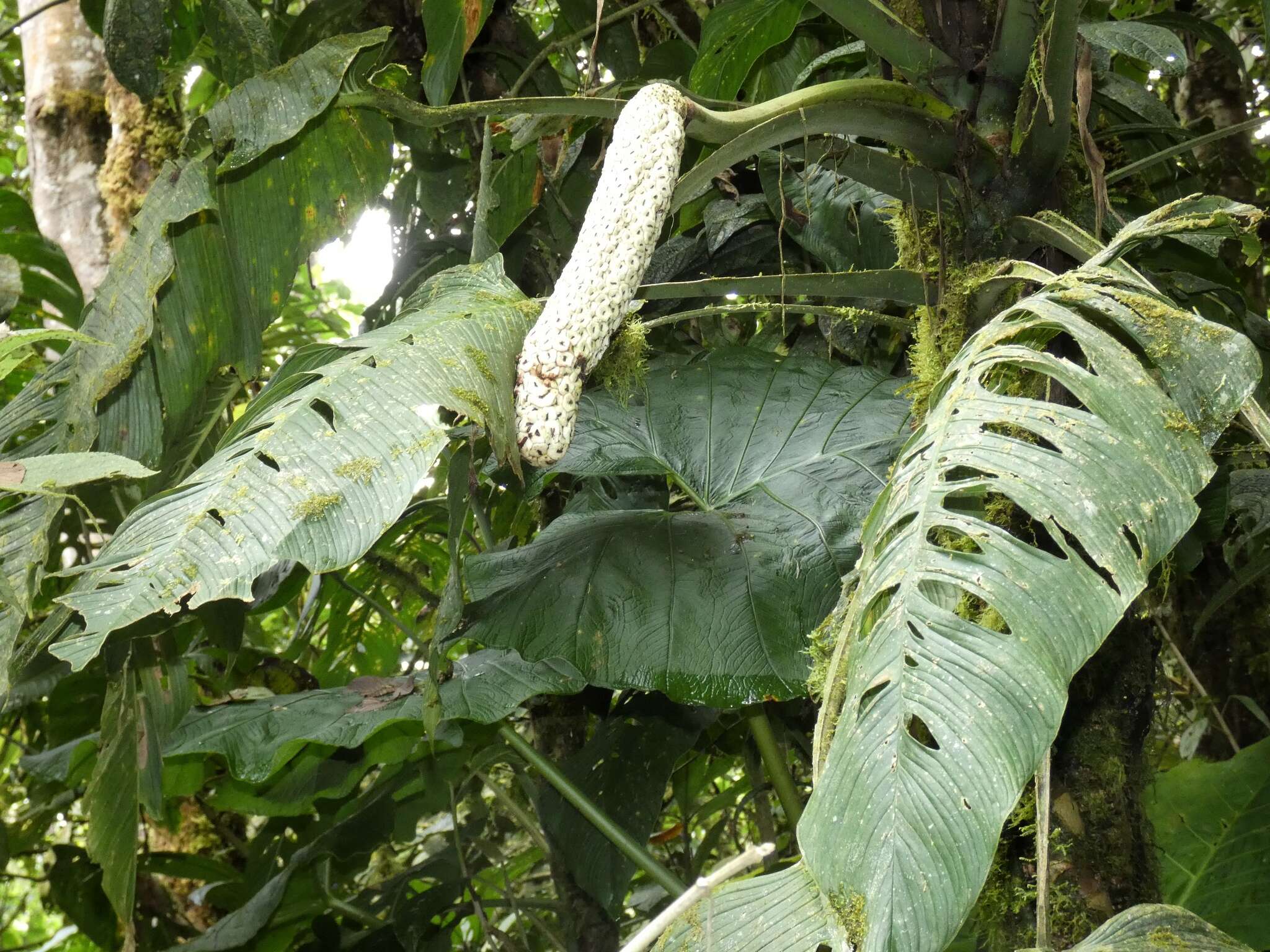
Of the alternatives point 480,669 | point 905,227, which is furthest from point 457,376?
point 480,669

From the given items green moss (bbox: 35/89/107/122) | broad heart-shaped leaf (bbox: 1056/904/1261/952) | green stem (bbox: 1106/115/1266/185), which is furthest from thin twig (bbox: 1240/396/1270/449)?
green moss (bbox: 35/89/107/122)

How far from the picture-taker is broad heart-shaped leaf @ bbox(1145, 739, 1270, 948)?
1.43m

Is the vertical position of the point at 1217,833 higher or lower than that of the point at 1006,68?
→ lower

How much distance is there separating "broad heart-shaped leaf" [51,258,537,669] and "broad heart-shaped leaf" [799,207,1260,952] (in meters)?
0.30

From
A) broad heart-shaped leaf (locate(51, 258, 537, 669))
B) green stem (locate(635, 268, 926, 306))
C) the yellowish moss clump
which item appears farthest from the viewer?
the yellowish moss clump

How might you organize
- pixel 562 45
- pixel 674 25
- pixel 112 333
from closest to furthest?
pixel 112 333 → pixel 562 45 → pixel 674 25

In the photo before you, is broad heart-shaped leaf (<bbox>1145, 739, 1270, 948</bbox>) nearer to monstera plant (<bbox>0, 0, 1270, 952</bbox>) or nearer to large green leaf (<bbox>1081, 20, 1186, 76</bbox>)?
monstera plant (<bbox>0, 0, 1270, 952</bbox>)

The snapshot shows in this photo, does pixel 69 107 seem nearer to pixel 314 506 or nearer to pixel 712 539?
pixel 712 539

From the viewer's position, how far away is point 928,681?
543 millimetres

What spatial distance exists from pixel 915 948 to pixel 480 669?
1041mm

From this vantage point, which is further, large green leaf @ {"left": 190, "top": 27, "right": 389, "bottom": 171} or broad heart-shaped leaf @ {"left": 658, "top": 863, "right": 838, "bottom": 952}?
large green leaf @ {"left": 190, "top": 27, "right": 389, "bottom": 171}

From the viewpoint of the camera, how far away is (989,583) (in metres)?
0.59

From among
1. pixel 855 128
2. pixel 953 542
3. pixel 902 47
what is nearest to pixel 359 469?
pixel 953 542

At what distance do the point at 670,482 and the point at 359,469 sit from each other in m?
1.21
